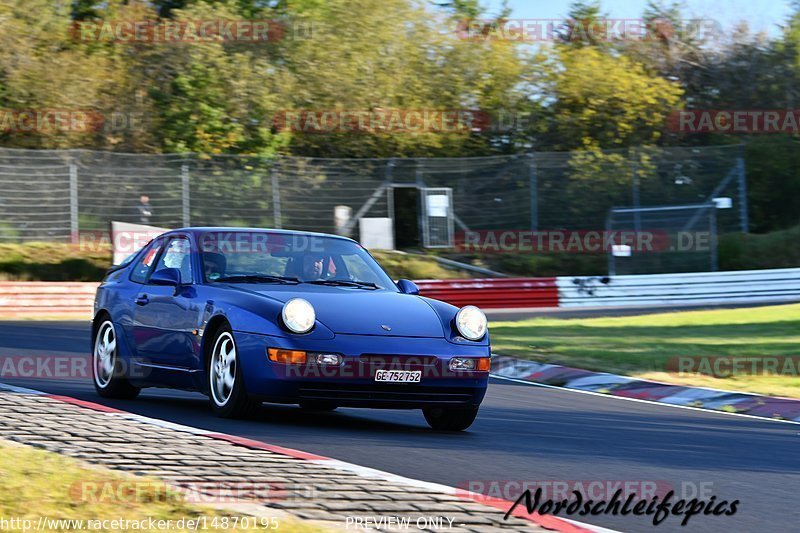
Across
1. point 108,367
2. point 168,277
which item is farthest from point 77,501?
point 108,367

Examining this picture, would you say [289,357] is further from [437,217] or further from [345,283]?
[437,217]

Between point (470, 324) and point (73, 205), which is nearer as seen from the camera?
point (470, 324)

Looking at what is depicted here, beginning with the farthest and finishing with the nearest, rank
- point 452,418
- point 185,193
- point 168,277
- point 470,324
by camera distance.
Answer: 1. point 185,193
2. point 168,277
3. point 452,418
4. point 470,324

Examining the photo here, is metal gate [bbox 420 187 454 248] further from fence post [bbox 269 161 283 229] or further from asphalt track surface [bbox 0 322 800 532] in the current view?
asphalt track surface [bbox 0 322 800 532]

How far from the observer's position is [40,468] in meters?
5.48

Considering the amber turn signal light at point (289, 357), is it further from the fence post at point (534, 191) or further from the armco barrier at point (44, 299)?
the fence post at point (534, 191)

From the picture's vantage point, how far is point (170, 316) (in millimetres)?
8867

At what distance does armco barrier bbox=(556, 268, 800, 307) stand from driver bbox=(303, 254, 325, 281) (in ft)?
60.4

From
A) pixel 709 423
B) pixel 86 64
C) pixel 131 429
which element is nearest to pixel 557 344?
pixel 709 423

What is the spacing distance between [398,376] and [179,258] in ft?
7.18

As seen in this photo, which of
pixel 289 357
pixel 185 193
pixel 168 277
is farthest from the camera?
pixel 185 193

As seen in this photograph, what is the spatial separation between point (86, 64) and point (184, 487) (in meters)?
33.2

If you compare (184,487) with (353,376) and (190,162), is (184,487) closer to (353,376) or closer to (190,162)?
(353,376)

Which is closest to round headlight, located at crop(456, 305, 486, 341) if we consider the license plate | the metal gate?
the license plate
